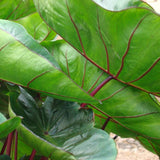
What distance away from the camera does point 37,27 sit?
0.67 m

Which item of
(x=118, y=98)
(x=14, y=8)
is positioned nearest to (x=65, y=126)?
(x=118, y=98)

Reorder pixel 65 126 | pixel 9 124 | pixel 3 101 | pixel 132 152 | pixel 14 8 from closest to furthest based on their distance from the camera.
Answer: pixel 9 124
pixel 65 126
pixel 3 101
pixel 14 8
pixel 132 152

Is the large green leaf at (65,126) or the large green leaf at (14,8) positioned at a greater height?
the large green leaf at (14,8)

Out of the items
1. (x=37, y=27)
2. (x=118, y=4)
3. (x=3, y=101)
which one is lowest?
(x=3, y=101)

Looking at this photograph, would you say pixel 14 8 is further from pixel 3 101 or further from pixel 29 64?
pixel 29 64

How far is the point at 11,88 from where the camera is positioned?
0.43 m

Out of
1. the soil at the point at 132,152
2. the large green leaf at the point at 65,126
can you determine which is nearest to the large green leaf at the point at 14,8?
the large green leaf at the point at 65,126

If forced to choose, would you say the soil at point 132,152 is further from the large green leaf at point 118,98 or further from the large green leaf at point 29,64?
the large green leaf at point 29,64

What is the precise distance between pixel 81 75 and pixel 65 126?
0.12 m

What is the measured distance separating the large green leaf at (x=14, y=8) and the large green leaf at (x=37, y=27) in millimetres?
94

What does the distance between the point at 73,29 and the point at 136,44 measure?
10cm

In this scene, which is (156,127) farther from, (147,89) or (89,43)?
(89,43)

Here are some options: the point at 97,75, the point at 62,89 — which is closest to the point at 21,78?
the point at 62,89

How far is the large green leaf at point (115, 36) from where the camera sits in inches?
14.0
